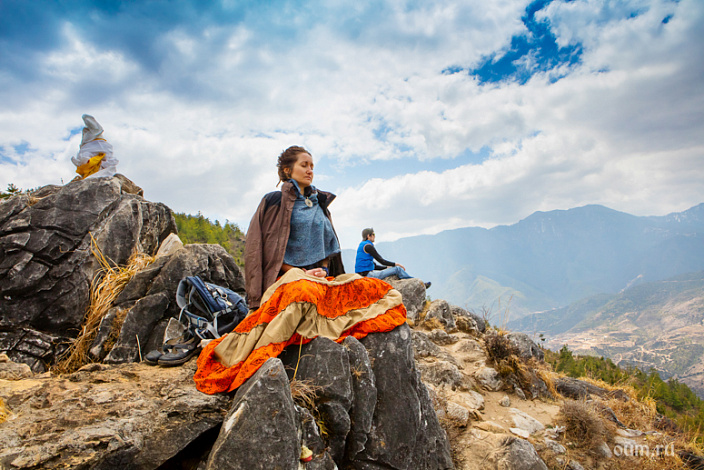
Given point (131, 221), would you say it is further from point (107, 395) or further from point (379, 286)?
point (379, 286)

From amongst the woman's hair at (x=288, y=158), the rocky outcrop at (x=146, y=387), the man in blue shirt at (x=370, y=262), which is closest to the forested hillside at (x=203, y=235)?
the man in blue shirt at (x=370, y=262)

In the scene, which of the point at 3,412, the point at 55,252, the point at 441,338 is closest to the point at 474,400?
the point at 441,338

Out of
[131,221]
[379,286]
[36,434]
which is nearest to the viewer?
[36,434]

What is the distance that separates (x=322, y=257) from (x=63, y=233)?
14.2ft

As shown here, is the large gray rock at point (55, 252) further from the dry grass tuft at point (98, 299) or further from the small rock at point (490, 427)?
the small rock at point (490, 427)

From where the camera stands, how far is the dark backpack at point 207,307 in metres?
3.78

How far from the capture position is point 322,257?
395 centimetres

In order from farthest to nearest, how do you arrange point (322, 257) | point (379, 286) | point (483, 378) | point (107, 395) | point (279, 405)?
point (483, 378), point (322, 257), point (379, 286), point (107, 395), point (279, 405)

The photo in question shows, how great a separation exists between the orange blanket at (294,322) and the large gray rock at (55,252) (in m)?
3.19

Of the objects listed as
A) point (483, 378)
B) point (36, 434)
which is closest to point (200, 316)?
point (36, 434)

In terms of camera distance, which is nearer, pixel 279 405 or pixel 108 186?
pixel 279 405

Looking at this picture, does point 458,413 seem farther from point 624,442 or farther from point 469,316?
point 469,316

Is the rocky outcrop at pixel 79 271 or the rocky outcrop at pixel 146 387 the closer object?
the rocky outcrop at pixel 146 387

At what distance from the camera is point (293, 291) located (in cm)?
296
